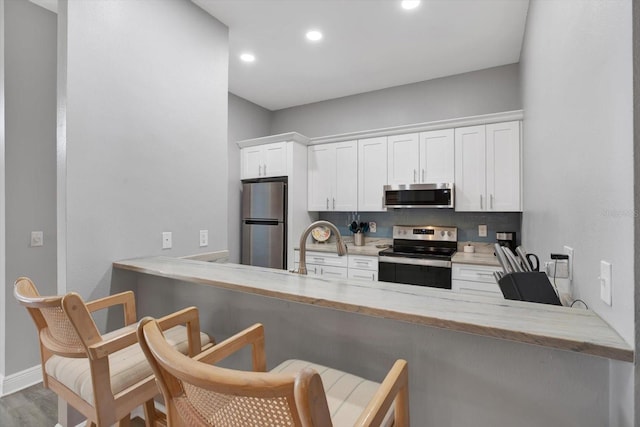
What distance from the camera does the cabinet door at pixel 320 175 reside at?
398cm

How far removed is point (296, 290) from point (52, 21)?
117 inches

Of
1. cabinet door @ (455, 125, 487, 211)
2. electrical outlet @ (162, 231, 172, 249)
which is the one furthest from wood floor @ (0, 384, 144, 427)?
cabinet door @ (455, 125, 487, 211)

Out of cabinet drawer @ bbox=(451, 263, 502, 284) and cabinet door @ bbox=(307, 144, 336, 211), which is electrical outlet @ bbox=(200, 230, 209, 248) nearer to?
cabinet door @ bbox=(307, 144, 336, 211)

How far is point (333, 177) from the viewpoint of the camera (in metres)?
3.97

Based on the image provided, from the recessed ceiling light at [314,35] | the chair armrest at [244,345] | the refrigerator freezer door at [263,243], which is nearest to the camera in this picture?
the chair armrest at [244,345]

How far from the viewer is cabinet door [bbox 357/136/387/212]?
144 inches

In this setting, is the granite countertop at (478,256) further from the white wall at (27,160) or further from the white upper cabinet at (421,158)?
the white wall at (27,160)

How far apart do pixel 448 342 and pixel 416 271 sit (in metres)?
2.12

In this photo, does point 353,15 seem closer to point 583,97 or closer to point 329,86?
point 329,86

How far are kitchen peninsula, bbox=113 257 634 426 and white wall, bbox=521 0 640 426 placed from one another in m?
0.09

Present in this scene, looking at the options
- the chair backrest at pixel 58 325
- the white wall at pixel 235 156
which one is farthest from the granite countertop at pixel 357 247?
the chair backrest at pixel 58 325

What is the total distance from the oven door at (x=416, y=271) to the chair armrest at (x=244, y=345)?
2313 millimetres

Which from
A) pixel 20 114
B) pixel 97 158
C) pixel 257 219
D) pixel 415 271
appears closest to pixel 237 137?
pixel 257 219

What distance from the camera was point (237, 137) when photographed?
421 centimetres
